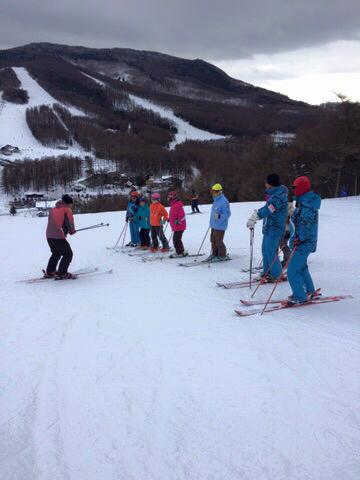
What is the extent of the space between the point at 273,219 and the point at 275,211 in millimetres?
139

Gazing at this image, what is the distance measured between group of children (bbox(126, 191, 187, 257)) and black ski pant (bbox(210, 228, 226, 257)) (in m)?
0.85

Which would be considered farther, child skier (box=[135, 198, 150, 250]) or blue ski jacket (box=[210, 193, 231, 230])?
child skier (box=[135, 198, 150, 250])

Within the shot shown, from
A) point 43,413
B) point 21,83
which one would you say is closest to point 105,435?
point 43,413

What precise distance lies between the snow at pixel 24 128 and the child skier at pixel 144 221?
11611cm

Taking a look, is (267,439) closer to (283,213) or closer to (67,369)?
(67,369)

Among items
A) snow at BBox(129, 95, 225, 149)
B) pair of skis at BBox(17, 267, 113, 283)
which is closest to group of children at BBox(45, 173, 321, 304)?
pair of skis at BBox(17, 267, 113, 283)

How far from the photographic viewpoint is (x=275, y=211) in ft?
22.5

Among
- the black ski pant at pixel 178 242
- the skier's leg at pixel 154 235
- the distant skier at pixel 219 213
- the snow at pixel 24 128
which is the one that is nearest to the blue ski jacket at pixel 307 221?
the distant skier at pixel 219 213

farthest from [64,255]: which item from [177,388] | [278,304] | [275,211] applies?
[177,388]

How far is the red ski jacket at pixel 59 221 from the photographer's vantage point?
318 inches

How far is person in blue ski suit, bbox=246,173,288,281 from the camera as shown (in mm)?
6625

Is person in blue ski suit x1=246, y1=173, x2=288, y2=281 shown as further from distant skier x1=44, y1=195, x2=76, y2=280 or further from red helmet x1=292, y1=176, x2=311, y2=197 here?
distant skier x1=44, y1=195, x2=76, y2=280

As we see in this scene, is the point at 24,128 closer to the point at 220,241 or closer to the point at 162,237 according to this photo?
the point at 162,237

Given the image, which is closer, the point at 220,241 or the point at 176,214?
the point at 220,241
